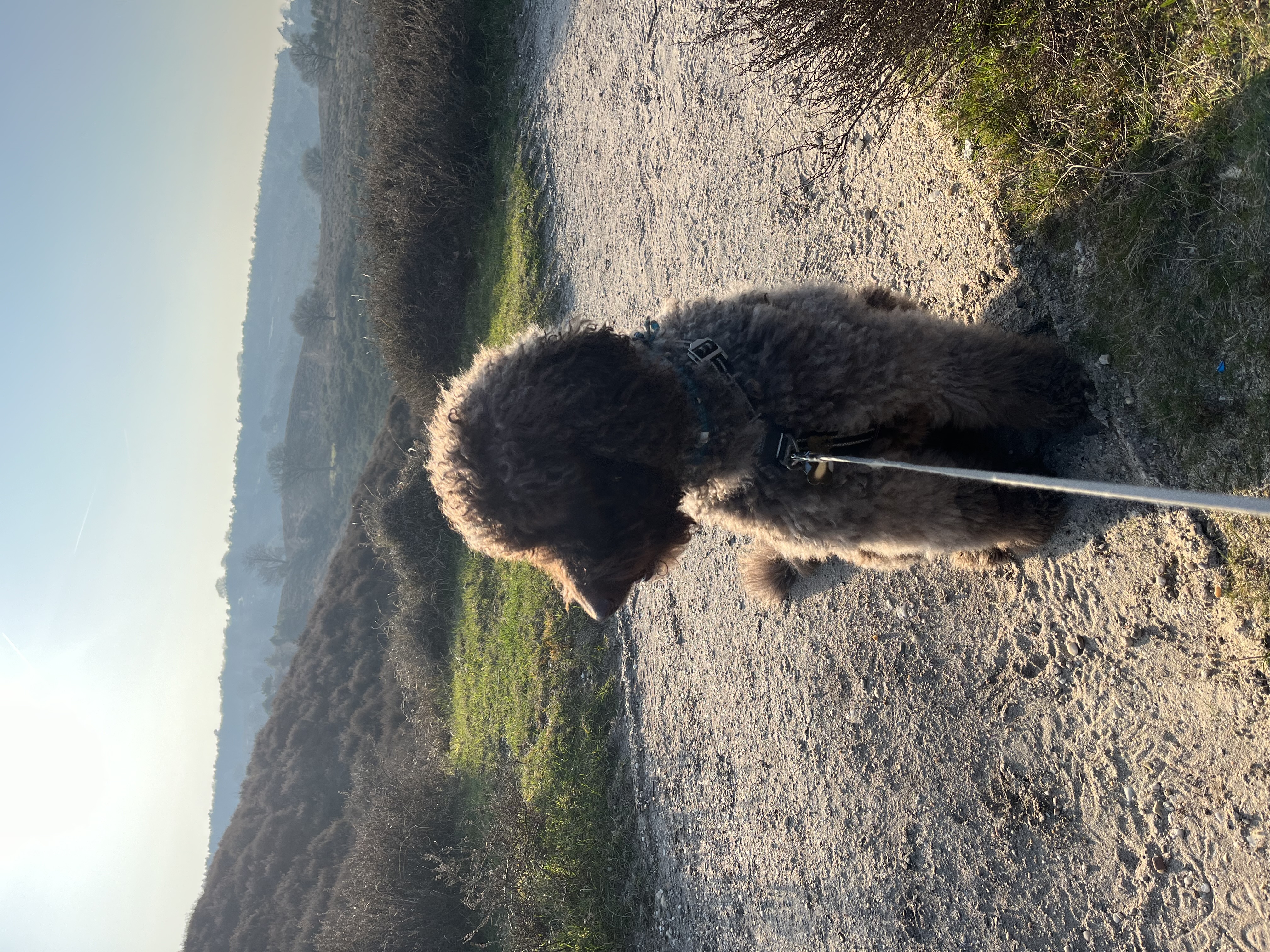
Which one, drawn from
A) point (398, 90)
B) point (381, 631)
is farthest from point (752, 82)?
point (381, 631)

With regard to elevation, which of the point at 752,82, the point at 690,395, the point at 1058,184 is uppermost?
the point at 752,82

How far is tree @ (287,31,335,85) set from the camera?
104 ft

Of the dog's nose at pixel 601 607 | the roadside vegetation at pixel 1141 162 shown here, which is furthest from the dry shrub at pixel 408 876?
the roadside vegetation at pixel 1141 162

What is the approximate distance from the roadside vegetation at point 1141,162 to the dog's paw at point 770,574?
6.98ft

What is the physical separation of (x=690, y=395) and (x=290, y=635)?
3862 centimetres

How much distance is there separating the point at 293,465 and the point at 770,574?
122 ft

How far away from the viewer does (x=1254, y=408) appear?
2441 millimetres

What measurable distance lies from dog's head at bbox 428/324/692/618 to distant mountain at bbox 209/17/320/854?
7611cm

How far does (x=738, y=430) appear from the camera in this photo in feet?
9.52

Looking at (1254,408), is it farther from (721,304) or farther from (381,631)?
(381,631)

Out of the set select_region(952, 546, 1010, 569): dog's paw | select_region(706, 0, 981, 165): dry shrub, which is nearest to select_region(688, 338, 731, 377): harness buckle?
select_region(952, 546, 1010, 569): dog's paw

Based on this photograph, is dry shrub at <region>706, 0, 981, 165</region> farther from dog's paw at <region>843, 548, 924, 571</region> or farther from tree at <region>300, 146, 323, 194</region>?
tree at <region>300, 146, 323, 194</region>

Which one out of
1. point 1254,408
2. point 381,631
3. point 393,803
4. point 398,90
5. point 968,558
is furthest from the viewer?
point 381,631

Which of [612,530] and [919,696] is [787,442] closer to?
[612,530]
